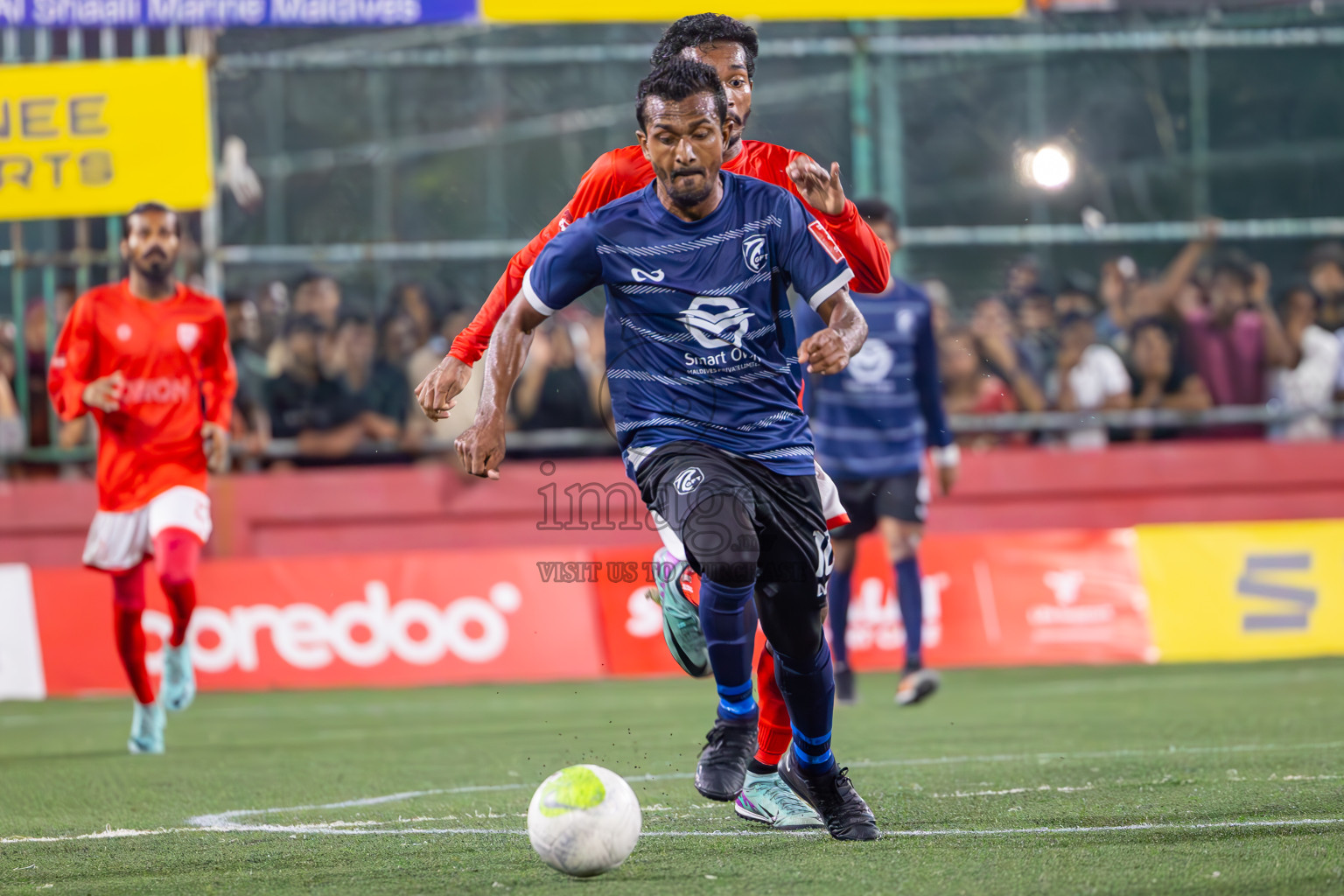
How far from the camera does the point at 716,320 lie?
15.7ft

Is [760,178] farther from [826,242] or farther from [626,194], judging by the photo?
[826,242]

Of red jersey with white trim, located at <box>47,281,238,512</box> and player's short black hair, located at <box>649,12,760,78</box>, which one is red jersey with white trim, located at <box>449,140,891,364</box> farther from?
red jersey with white trim, located at <box>47,281,238,512</box>

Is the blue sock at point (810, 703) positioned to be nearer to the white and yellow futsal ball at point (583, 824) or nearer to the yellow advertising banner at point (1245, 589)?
the white and yellow futsal ball at point (583, 824)

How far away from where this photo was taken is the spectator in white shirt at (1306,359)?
1264 centimetres

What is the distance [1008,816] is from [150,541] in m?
4.69

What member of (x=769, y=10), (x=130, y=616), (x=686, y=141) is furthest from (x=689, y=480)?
(x=769, y=10)

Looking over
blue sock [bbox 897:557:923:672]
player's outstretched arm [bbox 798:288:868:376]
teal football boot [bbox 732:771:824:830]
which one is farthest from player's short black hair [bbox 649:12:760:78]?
blue sock [bbox 897:557:923:672]

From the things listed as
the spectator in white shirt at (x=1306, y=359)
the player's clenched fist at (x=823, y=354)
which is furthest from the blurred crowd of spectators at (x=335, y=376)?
the player's clenched fist at (x=823, y=354)

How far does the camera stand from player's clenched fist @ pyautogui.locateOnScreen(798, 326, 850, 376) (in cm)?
442

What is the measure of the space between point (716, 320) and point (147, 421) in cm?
439

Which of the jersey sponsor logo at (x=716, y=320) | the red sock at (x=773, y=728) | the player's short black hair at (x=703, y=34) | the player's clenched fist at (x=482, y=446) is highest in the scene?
the player's short black hair at (x=703, y=34)

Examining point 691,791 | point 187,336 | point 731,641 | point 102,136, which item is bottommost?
point 691,791

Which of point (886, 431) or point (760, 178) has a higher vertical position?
point (760, 178)

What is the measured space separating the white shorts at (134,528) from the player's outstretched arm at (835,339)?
441 centimetres
